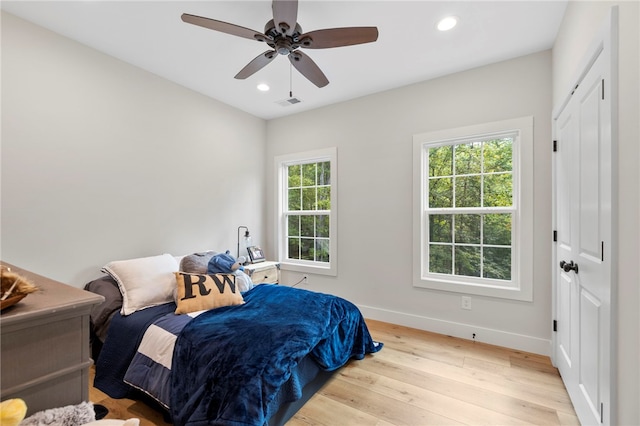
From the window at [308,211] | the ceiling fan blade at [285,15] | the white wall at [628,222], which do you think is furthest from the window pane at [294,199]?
the white wall at [628,222]

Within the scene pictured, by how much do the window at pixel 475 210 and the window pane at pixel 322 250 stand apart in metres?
1.24

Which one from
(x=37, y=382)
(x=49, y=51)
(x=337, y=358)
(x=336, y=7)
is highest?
(x=336, y=7)

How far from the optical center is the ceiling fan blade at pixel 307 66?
6.80ft

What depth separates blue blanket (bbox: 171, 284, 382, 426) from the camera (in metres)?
1.45

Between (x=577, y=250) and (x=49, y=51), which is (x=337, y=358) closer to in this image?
(x=577, y=250)

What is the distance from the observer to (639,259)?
104cm

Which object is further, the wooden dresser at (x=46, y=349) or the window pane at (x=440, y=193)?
the window pane at (x=440, y=193)

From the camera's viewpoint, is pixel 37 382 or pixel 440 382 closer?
pixel 37 382

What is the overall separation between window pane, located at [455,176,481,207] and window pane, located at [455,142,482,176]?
75 millimetres

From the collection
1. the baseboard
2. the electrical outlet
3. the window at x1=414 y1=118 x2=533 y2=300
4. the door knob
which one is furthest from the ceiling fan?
the baseboard

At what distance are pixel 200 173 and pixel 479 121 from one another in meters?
3.14

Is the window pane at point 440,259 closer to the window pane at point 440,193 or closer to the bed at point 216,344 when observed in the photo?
the window pane at point 440,193

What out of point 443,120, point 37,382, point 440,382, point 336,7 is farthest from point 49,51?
point 440,382

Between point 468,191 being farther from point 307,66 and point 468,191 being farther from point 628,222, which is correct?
point 307,66
